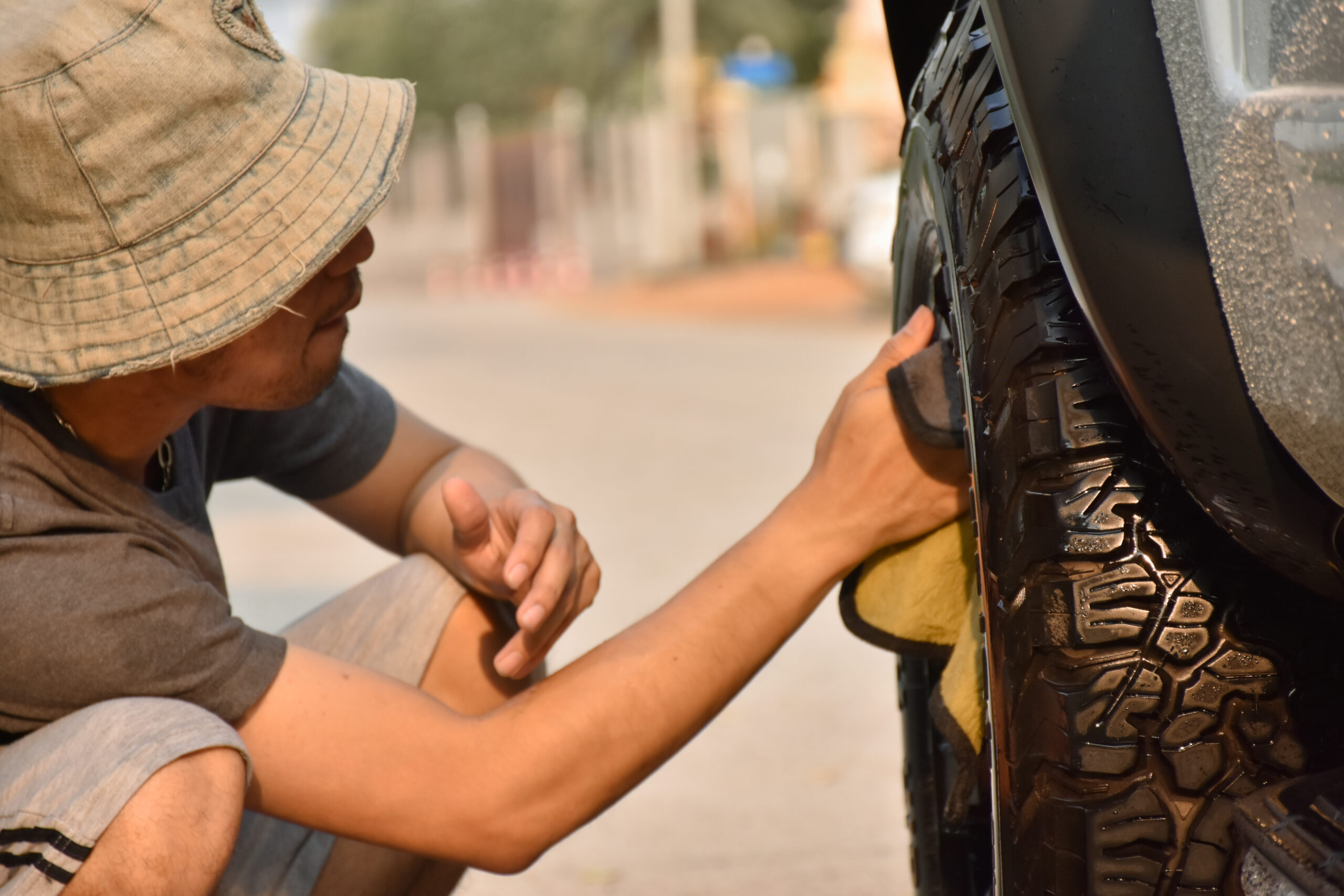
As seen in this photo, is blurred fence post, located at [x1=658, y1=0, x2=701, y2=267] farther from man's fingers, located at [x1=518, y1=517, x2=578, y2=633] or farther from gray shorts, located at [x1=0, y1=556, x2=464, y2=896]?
gray shorts, located at [x1=0, y1=556, x2=464, y2=896]

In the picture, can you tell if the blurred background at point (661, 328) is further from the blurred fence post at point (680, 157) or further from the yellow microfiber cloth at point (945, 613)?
the yellow microfiber cloth at point (945, 613)

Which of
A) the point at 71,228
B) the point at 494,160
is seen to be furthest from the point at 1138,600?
the point at 494,160

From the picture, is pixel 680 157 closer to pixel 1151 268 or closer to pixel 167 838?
pixel 167 838

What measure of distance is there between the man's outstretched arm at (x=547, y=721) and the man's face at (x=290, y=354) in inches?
10.6

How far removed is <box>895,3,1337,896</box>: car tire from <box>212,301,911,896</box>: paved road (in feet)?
3.94

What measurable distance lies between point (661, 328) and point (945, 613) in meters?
12.1

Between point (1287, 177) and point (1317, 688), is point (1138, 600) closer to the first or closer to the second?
point (1317, 688)

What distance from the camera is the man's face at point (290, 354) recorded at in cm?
144

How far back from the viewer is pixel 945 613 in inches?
53.9

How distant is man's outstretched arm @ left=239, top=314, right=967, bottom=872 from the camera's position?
1.41m

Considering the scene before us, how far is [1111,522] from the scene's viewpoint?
1.04 metres

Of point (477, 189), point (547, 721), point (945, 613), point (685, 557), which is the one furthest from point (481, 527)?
point (477, 189)

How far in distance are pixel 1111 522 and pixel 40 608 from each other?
0.90m

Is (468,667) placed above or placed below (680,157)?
below
